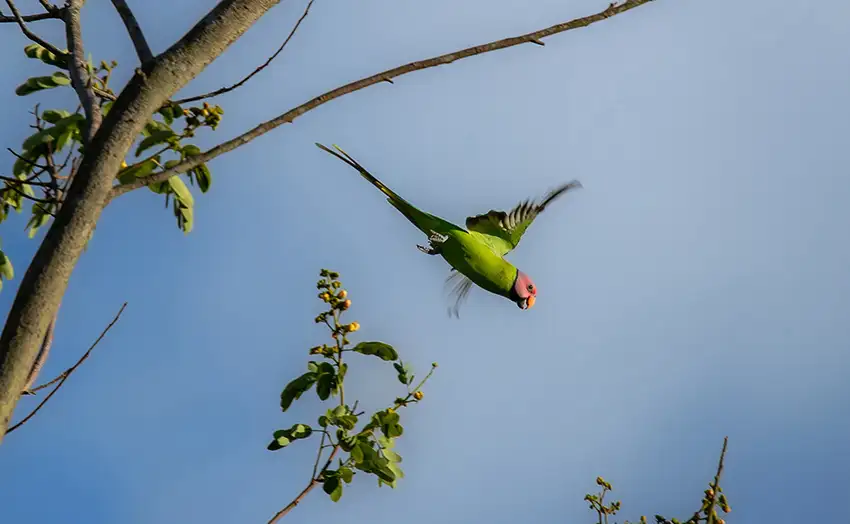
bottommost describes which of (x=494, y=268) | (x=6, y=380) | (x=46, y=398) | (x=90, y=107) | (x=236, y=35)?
(x=6, y=380)

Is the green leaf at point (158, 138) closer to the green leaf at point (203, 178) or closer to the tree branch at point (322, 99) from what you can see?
the green leaf at point (203, 178)

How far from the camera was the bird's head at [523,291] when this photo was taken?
5492mm

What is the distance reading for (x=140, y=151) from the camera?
295 cm

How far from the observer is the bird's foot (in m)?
5.43

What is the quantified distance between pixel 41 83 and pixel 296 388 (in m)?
1.55

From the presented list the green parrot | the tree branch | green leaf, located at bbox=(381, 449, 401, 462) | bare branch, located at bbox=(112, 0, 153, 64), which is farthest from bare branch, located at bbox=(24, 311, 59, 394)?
the green parrot

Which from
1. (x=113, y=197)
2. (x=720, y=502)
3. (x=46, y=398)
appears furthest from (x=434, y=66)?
(x=720, y=502)

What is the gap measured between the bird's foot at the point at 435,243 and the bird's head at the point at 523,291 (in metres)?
0.53

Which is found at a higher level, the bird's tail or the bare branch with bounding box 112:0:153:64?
the bird's tail

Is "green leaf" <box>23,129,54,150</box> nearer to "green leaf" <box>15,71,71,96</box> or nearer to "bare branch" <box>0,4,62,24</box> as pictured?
"green leaf" <box>15,71,71,96</box>

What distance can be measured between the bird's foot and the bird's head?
53 cm

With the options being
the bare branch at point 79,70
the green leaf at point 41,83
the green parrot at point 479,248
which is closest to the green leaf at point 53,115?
the green leaf at point 41,83

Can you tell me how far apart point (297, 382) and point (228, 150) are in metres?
1.85

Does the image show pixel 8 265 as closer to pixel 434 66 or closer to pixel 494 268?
pixel 434 66
